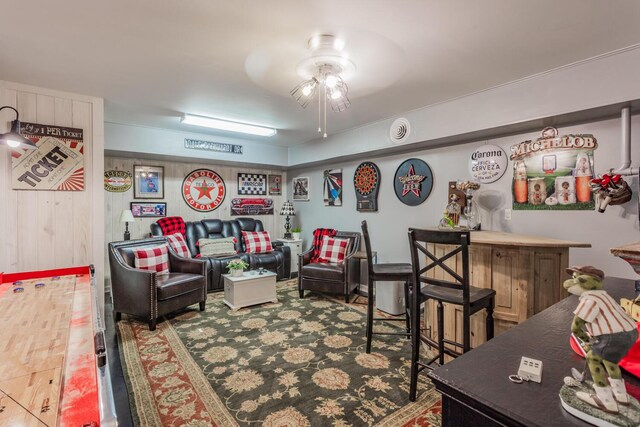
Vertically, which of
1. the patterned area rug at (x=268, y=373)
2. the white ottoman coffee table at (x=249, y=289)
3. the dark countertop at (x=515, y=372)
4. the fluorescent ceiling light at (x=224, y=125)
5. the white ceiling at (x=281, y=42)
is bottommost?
the patterned area rug at (x=268, y=373)

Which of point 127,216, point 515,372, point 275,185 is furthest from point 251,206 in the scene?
point 515,372

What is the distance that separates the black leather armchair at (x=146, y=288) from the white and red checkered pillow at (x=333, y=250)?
5.66ft

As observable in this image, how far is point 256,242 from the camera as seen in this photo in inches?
207

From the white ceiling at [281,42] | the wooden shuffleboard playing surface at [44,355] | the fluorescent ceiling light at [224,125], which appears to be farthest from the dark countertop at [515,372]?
the fluorescent ceiling light at [224,125]

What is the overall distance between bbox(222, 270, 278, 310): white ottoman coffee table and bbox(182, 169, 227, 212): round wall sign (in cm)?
202

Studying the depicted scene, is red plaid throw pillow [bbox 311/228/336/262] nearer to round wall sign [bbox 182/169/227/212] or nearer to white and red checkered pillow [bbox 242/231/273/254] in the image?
white and red checkered pillow [bbox 242/231/273/254]

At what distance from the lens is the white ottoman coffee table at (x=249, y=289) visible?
3738 mm

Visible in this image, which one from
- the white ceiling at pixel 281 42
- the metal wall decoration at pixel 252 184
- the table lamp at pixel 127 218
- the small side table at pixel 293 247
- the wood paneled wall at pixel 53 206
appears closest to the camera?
the white ceiling at pixel 281 42

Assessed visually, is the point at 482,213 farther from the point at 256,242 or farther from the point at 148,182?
the point at 148,182

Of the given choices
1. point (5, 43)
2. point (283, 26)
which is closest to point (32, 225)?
point (5, 43)

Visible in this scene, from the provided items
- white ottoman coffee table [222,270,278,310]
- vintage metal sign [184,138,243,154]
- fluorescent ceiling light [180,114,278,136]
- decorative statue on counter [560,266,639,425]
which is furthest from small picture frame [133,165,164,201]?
decorative statue on counter [560,266,639,425]

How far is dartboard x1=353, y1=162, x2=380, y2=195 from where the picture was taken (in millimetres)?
4496

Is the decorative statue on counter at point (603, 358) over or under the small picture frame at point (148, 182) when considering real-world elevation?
under

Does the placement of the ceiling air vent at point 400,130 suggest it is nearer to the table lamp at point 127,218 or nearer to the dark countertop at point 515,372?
the dark countertop at point 515,372
